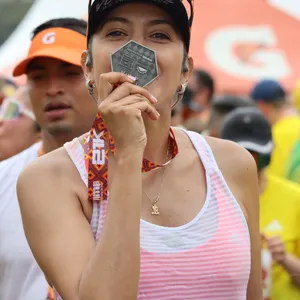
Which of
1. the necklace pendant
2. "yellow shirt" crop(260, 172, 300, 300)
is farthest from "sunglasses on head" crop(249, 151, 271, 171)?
the necklace pendant

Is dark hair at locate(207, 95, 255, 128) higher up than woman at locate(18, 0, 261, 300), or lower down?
lower down

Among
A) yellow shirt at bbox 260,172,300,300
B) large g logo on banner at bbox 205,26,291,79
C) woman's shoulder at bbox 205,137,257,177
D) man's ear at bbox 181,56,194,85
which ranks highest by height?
man's ear at bbox 181,56,194,85

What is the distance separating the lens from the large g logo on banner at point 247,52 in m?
13.4

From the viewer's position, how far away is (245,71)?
13.5 metres

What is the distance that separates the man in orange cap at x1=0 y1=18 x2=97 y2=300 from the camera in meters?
3.63

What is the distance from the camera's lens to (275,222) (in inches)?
181

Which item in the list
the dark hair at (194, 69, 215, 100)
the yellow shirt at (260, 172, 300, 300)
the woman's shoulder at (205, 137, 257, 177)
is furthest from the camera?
the dark hair at (194, 69, 215, 100)

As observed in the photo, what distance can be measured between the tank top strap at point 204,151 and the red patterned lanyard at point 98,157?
38cm

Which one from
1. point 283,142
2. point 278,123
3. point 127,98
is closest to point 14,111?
point 127,98

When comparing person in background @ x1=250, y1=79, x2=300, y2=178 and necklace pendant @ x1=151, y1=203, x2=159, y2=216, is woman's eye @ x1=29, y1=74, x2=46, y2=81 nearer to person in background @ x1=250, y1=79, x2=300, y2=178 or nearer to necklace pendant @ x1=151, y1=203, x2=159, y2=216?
necklace pendant @ x1=151, y1=203, x2=159, y2=216

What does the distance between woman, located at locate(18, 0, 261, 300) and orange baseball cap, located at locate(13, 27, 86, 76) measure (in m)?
1.15

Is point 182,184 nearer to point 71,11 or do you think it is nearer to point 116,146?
point 116,146

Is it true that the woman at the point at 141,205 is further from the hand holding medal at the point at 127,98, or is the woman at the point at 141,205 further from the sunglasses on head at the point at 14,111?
the sunglasses on head at the point at 14,111

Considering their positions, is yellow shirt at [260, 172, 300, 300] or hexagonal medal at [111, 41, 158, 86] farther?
yellow shirt at [260, 172, 300, 300]
